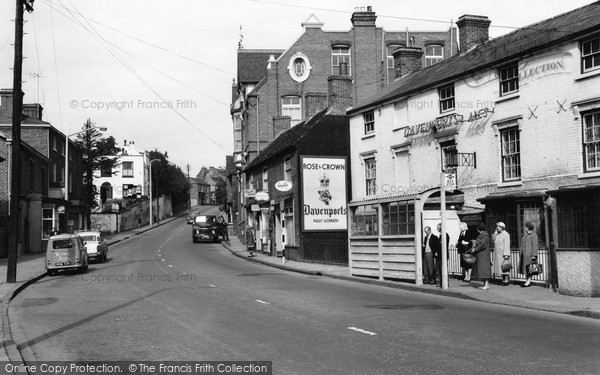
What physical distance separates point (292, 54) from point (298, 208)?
2096 centimetres

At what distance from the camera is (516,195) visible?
19078 mm

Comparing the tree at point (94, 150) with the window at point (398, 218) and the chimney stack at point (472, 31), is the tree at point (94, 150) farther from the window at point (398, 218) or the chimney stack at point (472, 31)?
the window at point (398, 218)

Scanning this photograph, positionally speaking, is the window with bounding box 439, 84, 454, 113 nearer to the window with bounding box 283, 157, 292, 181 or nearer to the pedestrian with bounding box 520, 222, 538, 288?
the pedestrian with bounding box 520, 222, 538, 288

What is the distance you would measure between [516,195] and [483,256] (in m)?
2.15

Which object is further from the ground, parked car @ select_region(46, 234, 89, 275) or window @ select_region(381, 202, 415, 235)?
window @ select_region(381, 202, 415, 235)

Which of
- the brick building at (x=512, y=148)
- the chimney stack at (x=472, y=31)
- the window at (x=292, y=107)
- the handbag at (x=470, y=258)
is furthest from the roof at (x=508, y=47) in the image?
the window at (x=292, y=107)

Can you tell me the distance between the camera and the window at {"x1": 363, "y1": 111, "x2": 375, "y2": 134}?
29781 mm

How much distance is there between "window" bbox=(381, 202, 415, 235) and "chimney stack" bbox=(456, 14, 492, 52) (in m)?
10.7

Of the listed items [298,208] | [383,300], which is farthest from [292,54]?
[383,300]

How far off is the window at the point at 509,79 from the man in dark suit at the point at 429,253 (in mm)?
5473

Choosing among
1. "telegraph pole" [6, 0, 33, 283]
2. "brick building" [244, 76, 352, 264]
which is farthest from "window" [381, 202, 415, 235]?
"telegraph pole" [6, 0, 33, 283]

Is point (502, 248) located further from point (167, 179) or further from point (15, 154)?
point (167, 179)

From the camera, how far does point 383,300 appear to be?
642 inches

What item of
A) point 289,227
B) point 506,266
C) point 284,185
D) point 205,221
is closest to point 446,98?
point 506,266
